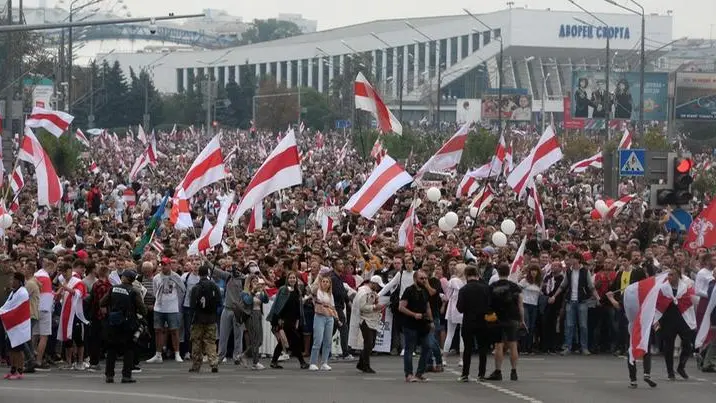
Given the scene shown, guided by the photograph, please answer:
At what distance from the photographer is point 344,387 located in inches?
736

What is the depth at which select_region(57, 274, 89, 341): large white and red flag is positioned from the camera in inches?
823

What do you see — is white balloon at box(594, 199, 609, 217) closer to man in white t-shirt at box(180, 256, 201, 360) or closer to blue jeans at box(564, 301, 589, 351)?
blue jeans at box(564, 301, 589, 351)

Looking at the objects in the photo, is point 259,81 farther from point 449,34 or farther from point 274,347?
point 274,347

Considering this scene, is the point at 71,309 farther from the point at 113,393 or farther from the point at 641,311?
the point at 641,311

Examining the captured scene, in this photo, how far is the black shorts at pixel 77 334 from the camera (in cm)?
2106

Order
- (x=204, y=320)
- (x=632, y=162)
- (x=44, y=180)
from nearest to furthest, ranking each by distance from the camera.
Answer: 1. (x=204, y=320)
2. (x=44, y=180)
3. (x=632, y=162)

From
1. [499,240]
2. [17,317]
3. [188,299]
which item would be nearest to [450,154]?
[499,240]

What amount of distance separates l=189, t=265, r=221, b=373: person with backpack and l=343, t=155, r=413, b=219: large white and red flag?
573 cm

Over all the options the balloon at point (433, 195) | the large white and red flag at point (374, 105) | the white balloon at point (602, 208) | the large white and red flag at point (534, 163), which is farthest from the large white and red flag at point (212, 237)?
the balloon at point (433, 195)

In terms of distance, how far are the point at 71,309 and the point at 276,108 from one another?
12416 cm

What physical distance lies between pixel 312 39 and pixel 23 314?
148578mm

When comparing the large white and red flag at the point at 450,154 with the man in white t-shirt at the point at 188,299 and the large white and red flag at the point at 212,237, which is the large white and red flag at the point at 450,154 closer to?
the large white and red flag at the point at 212,237

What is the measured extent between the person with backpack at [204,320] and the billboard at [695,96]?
66315mm

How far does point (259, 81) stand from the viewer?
16025 cm
